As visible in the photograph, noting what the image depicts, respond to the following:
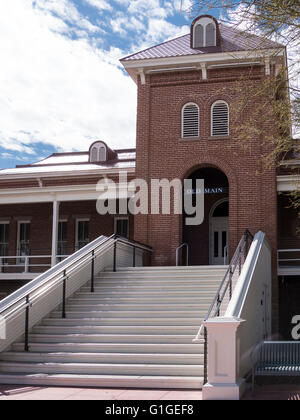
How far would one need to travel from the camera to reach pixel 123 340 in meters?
12.5

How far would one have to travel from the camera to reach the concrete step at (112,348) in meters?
11.8

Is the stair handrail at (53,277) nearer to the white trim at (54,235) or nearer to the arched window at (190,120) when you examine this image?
the white trim at (54,235)

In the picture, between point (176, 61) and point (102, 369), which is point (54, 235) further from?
point (102, 369)

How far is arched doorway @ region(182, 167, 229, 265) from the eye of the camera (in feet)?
71.4

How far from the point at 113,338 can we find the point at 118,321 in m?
0.83

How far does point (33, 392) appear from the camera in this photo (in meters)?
10.2

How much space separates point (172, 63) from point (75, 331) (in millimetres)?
10771

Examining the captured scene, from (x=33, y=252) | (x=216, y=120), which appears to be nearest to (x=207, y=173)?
(x=216, y=120)

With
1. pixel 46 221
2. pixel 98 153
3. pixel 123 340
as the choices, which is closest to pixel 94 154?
pixel 98 153

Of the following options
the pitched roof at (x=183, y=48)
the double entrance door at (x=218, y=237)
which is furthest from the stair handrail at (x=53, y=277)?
the pitched roof at (x=183, y=48)

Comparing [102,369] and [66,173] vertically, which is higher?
[66,173]

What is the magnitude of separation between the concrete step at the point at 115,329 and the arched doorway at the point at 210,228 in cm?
886

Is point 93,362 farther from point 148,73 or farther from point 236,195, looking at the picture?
point 148,73
